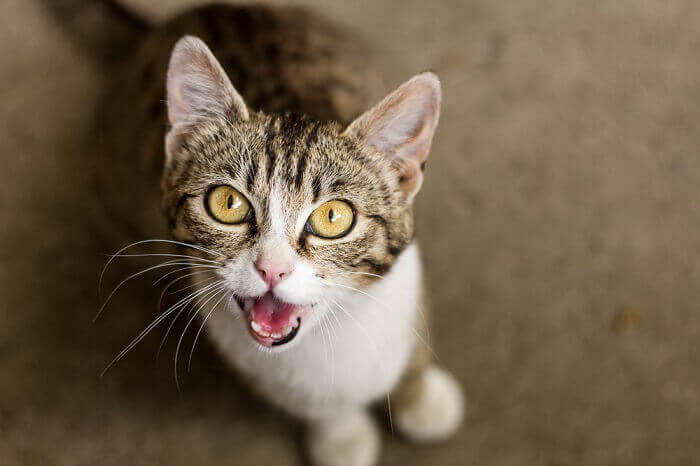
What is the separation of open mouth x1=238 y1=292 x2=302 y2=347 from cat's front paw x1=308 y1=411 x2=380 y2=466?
0.58 metres

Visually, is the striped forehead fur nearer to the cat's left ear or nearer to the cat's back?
the cat's left ear

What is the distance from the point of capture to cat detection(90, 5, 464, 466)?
114 centimetres

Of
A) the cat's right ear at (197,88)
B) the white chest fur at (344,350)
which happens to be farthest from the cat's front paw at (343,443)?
the cat's right ear at (197,88)

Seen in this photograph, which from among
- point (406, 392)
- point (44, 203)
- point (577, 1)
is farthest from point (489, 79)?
point (44, 203)

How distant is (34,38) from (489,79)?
159 centimetres

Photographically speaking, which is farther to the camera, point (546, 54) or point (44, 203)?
point (546, 54)

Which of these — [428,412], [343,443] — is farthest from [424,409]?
[343,443]

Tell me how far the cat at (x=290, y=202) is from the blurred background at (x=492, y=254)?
35 centimetres

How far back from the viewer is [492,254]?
2.01 m

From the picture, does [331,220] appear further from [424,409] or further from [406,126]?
[424,409]

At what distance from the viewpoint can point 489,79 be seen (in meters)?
2.24

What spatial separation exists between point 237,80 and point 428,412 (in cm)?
102

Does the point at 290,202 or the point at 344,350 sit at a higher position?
the point at 290,202

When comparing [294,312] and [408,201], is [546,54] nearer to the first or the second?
[408,201]
